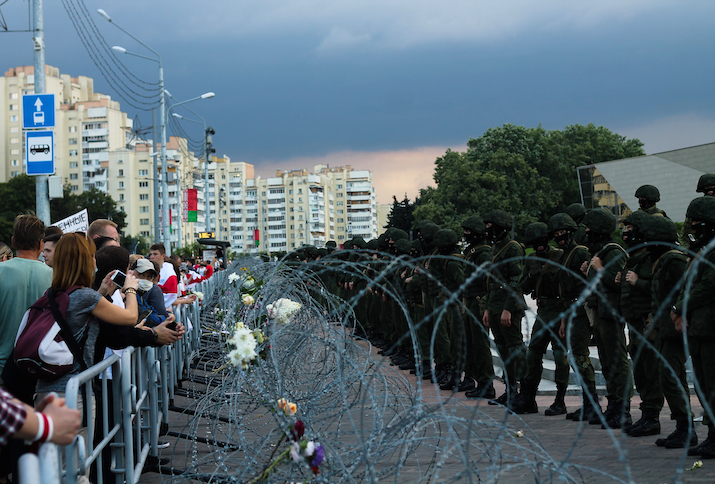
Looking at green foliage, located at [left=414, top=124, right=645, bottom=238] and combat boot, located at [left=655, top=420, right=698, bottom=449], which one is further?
green foliage, located at [left=414, top=124, right=645, bottom=238]

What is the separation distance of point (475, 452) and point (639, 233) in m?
4.05

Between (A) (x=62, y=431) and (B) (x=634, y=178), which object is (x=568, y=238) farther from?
(B) (x=634, y=178)

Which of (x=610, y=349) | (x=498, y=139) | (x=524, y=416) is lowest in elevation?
(x=524, y=416)

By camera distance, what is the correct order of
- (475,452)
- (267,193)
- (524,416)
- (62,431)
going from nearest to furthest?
(62,431) < (475,452) < (524,416) < (267,193)

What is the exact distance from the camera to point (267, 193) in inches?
6619

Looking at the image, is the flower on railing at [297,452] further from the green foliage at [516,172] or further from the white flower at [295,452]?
the green foliage at [516,172]

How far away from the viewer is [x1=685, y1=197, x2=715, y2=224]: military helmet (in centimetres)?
560

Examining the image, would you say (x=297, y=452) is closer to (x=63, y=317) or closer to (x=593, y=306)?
(x=63, y=317)

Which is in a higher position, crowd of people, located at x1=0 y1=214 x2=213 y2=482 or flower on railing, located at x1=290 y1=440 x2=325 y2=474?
crowd of people, located at x1=0 y1=214 x2=213 y2=482

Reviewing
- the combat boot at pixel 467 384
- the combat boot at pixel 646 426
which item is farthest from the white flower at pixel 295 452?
the combat boot at pixel 467 384

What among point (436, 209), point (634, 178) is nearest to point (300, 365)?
point (634, 178)

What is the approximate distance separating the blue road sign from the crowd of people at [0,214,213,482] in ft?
21.0

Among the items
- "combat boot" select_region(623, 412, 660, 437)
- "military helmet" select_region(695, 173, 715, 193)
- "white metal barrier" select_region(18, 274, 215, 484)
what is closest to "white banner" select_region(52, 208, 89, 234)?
"white metal barrier" select_region(18, 274, 215, 484)

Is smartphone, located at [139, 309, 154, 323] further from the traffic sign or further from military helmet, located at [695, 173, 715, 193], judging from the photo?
the traffic sign
